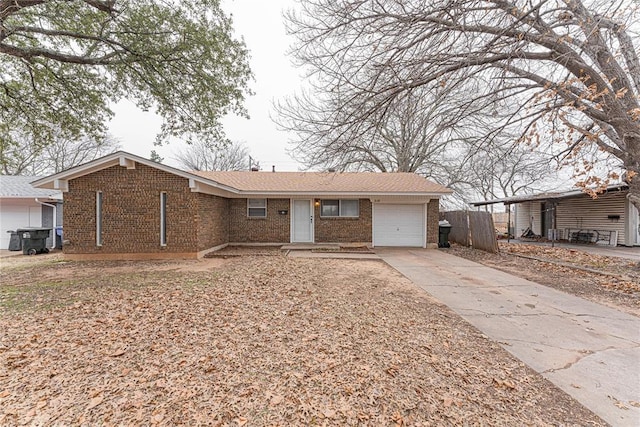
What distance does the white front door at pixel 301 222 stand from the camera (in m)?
12.9

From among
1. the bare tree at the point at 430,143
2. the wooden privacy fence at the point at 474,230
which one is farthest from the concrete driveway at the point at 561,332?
the wooden privacy fence at the point at 474,230

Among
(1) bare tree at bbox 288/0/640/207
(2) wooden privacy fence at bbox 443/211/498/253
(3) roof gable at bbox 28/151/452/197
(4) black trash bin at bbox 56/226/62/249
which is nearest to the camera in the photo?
(1) bare tree at bbox 288/0/640/207

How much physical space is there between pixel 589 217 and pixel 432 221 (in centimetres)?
965

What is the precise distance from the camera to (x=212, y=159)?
3000 cm

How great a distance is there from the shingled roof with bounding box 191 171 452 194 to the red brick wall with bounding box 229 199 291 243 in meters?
0.82

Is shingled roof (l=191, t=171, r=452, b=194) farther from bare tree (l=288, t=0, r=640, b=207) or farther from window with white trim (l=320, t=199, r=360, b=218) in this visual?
bare tree (l=288, t=0, r=640, b=207)

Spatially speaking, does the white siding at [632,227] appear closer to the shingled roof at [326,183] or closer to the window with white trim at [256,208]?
the shingled roof at [326,183]

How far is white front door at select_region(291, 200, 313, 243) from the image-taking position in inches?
508

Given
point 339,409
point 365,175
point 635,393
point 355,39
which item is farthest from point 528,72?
point 365,175

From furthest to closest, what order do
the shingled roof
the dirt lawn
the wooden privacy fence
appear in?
the shingled roof
the wooden privacy fence
the dirt lawn

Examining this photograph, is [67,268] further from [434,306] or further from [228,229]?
[434,306]

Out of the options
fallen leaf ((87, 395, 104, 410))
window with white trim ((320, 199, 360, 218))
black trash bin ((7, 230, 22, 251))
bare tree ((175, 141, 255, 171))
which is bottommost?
fallen leaf ((87, 395, 104, 410))

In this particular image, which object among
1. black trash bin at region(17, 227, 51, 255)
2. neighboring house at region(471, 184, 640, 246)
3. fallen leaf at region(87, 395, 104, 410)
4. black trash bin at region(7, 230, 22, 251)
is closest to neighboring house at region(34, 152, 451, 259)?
black trash bin at region(17, 227, 51, 255)

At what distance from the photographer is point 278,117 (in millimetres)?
8719
